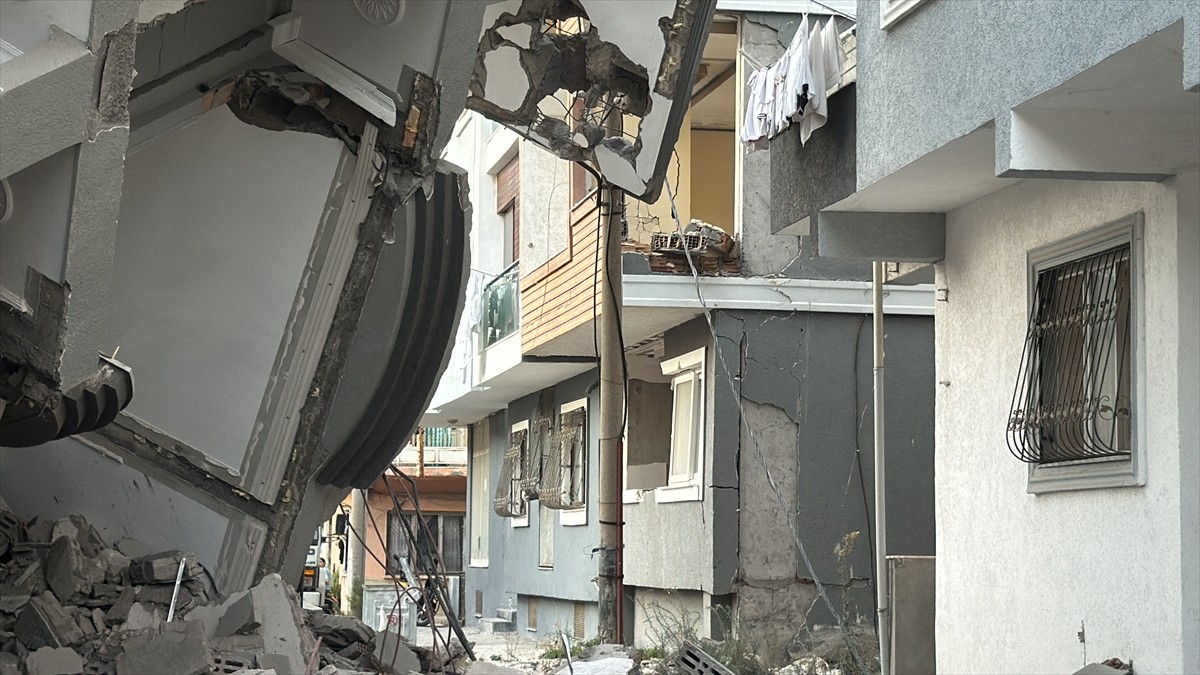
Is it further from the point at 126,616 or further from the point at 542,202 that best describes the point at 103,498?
the point at 542,202

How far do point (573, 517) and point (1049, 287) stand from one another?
11364 mm

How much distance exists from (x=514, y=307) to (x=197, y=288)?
39.9 feet

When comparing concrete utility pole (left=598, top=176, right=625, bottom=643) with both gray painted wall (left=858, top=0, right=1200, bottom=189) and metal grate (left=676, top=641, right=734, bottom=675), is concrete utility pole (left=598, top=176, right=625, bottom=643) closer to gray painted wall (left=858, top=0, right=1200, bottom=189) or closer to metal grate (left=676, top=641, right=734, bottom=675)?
metal grate (left=676, top=641, right=734, bottom=675)

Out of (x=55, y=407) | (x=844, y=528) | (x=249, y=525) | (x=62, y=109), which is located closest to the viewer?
(x=62, y=109)

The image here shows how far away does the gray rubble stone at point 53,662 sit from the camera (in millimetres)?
6617

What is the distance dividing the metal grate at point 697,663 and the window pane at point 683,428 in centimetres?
683

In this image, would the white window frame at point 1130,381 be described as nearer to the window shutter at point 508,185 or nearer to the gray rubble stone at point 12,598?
the gray rubble stone at point 12,598

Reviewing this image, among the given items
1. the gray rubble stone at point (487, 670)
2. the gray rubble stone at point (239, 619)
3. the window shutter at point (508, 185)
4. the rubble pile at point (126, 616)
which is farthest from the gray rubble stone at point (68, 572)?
the window shutter at point (508, 185)

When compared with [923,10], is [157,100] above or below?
below

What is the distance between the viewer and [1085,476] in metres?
8.56

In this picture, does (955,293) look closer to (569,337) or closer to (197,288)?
(197,288)

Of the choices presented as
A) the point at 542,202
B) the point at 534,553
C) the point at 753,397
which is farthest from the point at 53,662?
the point at 534,553

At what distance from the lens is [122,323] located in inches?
299

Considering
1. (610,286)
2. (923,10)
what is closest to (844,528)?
(610,286)
